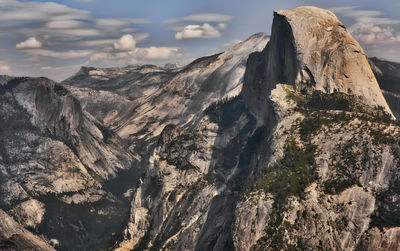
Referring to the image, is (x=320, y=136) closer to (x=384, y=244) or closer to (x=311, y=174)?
(x=311, y=174)

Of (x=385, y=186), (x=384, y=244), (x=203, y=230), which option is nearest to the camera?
(x=384, y=244)

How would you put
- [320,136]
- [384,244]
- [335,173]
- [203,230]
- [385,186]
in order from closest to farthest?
[384,244] < [385,186] < [335,173] < [320,136] < [203,230]

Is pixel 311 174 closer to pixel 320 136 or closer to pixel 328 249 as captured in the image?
pixel 320 136

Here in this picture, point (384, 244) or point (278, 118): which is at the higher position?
point (278, 118)

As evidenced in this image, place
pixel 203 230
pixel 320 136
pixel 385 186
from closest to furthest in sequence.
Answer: pixel 385 186, pixel 320 136, pixel 203 230

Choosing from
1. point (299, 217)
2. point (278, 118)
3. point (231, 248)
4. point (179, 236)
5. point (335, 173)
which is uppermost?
point (278, 118)

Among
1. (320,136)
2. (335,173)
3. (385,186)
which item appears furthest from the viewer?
(320,136)

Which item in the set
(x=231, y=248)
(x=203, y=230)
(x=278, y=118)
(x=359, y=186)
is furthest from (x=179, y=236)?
(x=359, y=186)

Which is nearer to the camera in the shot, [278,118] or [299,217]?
[299,217]

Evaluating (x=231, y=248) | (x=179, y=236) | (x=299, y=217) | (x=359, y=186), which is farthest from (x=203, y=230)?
(x=359, y=186)
